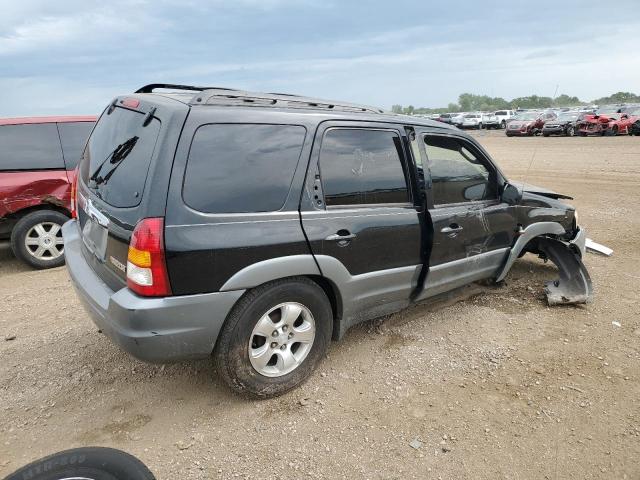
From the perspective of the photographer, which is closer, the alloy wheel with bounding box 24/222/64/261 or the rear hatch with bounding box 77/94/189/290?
the rear hatch with bounding box 77/94/189/290

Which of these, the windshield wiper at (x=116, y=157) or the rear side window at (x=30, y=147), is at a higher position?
the windshield wiper at (x=116, y=157)

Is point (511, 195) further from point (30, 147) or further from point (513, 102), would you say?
point (513, 102)

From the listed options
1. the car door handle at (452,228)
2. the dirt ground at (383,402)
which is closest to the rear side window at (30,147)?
the dirt ground at (383,402)

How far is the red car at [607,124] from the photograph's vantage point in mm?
24453

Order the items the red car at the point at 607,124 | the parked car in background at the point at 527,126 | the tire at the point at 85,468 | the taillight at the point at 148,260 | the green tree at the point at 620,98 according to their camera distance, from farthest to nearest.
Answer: the green tree at the point at 620,98
the parked car in background at the point at 527,126
the red car at the point at 607,124
the taillight at the point at 148,260
the tire at the point at 85,468

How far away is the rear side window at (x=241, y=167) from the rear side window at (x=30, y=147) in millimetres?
3907

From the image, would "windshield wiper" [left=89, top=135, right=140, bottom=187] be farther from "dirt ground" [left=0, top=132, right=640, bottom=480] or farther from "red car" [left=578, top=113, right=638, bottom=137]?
"red car" [left=578, top=113, right=638, bottom=137]

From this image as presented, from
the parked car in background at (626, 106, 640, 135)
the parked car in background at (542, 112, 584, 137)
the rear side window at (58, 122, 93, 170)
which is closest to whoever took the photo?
the rear side window at (58, 122, 93, 170)

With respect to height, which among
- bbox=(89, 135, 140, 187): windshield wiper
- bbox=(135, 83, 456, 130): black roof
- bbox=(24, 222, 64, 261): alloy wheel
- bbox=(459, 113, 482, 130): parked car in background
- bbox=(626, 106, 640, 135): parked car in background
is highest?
bbox=(135, 83, 456, 130): black roof

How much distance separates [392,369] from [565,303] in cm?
208

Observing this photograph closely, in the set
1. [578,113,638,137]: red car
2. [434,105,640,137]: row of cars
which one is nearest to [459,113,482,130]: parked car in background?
[434,105,640,137]: row of cars

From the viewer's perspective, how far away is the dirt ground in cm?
258

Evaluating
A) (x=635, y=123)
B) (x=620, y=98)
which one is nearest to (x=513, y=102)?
(x=620, y=98)

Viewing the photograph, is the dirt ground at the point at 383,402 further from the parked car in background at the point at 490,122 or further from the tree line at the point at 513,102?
the tree line at the point at 513,102
